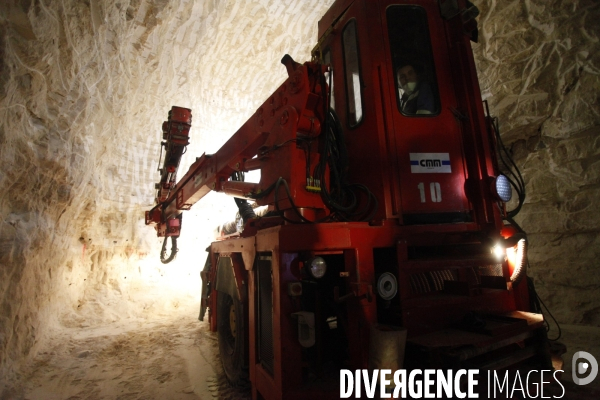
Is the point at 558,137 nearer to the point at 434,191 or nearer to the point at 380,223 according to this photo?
the point at 434,191

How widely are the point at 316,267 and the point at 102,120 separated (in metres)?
4.88

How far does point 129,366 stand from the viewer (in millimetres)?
3607

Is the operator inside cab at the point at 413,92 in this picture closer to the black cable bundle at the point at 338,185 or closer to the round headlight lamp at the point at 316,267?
the black cable bundle at the point at 338,185

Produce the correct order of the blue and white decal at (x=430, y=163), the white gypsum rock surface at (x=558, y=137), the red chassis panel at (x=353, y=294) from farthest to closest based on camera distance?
the white gypsum rock surface at (x=558, y=137)
the blue and white decal at (x=430, y=163)
the red chassis panel at (x=353, y=294)

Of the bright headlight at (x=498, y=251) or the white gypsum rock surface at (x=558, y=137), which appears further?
the white gypsum rock surface at (x=558, y=137)

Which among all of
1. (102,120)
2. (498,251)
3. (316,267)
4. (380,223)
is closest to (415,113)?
(380,223)

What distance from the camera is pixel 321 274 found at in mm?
1873

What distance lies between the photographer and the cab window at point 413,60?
262 centimetres

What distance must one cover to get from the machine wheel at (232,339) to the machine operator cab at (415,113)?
1.63 meters

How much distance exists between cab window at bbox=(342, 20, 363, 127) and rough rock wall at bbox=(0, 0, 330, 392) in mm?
2861

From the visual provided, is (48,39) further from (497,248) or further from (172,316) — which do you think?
(172,316)

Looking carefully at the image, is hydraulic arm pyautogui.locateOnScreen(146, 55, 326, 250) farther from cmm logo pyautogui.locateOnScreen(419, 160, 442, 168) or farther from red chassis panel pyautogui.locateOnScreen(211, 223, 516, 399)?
cmm logo pyautogui.locateOnScreen(419, 160, 442, 168)

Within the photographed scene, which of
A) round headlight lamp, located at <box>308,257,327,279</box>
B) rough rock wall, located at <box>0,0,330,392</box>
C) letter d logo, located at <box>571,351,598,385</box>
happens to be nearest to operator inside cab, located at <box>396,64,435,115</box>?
round headlight lamp, located at <box>308,257,327,279</box>

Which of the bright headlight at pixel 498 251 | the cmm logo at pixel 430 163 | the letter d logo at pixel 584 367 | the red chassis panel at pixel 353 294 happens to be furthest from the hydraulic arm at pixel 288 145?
the letter d logo at pixel 584 367
